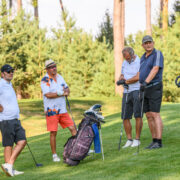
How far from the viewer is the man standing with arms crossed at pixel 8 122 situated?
6.38 meters

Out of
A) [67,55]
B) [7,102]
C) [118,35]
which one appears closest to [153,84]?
[7,102]

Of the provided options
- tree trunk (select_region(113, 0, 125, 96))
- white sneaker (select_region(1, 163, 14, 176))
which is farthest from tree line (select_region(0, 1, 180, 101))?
white sneaker (select_region(1, 163, 14, 176))

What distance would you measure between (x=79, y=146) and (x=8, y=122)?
3.94 ft

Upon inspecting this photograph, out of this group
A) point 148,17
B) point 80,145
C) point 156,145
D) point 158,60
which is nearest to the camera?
point 80,145

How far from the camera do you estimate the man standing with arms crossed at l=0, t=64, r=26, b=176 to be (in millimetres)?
6383

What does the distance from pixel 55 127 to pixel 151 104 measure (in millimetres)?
1775

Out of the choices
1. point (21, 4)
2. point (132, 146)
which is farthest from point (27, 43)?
point (132, 146)

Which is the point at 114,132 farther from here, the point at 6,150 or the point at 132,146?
the point at 6,150

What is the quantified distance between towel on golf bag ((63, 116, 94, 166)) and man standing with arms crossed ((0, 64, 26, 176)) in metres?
0.77

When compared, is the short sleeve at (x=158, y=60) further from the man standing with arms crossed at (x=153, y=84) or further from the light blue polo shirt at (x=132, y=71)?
the light blue polo shirt at (x=132, y=71)

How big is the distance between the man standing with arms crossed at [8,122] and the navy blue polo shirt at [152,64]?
7.80 feet

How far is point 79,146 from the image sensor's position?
6.56 meters

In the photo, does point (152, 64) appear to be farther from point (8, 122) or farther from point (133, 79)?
point (8, 122)

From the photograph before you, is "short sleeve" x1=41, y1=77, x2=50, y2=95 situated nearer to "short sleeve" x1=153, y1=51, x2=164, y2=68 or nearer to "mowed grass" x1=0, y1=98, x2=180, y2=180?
"mowed grass" x1=0, y1=98, x2=180, y2=180
